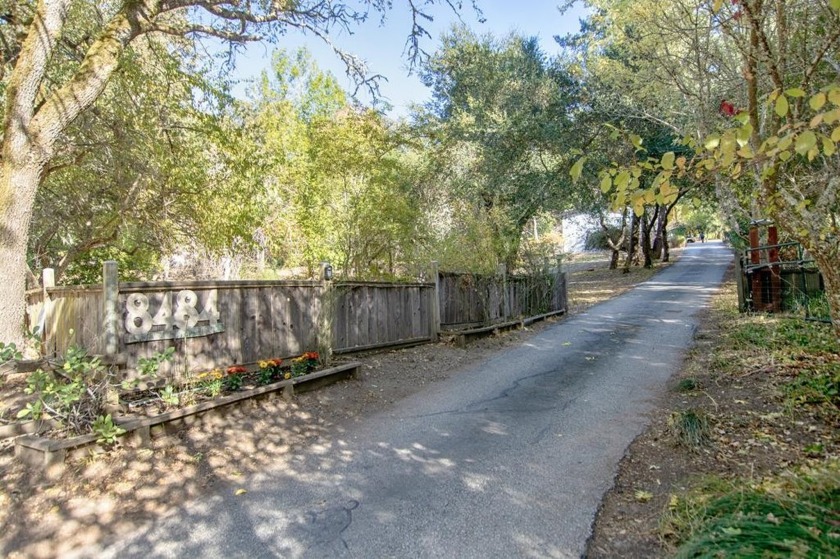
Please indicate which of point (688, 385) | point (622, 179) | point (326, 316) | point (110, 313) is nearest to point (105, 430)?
point (110, 313)

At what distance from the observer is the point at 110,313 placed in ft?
15.5

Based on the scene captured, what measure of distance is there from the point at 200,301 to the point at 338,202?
4.40 metres

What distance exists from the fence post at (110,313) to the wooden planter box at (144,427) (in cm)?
86

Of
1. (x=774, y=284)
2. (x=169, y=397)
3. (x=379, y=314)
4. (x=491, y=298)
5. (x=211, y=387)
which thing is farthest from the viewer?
(x=491, y=298)

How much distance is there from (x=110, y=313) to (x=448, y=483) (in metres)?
3.62

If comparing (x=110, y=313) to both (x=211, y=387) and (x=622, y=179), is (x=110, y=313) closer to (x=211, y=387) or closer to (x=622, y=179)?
(x=211, y=387)

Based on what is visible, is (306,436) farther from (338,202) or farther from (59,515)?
(338,202)

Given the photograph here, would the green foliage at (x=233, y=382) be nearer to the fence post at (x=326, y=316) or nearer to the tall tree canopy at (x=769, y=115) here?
the fence post at (x=326, y=316)

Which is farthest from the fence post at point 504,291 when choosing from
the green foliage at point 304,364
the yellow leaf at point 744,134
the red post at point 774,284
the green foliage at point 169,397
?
the yellow leaf at point 744,134

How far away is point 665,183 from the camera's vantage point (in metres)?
2.61

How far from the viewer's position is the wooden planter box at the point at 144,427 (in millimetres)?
3504

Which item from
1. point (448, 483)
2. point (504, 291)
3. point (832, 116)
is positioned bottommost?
point (448, 483)

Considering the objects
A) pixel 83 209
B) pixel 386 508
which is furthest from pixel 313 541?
pixel 83 209

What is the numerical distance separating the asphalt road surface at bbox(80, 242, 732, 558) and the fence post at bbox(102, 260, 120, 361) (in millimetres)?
2139
